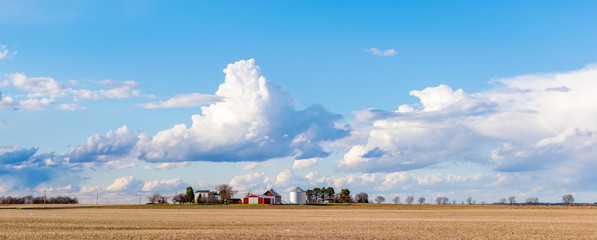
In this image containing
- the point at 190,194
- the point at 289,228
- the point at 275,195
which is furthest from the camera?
the point at 190,194

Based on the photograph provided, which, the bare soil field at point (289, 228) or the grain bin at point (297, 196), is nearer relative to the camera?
the bare soil field at point (289, 228)

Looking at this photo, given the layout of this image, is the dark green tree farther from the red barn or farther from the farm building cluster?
the red barn

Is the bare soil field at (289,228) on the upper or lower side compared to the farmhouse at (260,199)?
upper

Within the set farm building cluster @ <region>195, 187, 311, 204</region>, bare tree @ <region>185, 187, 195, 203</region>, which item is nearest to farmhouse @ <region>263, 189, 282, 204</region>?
farm building cluster @ <region>195, 187, 311, 204</region>

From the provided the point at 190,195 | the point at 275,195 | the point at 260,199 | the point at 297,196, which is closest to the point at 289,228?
the point at 260,199

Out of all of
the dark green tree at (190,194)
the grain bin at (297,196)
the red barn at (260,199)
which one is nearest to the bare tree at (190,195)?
the dark green tree at (190,194)

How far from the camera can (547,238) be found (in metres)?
33.8

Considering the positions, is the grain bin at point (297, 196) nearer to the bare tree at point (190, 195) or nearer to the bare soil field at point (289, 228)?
the bare tree at point (190, 195)

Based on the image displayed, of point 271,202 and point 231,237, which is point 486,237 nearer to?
point 231,237

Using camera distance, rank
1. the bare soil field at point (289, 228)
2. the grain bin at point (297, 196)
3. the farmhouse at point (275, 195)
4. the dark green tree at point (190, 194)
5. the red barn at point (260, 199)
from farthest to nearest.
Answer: the dark green tree at point (190, 194), the farmhouse at point (275, 195), the grain bin at point (297, 196), the red barn at point (260, 199), the bare soil field at point (289, 228)

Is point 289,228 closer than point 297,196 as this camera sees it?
Yes

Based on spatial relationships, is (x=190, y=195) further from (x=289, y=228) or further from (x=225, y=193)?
(x=289, y=228)

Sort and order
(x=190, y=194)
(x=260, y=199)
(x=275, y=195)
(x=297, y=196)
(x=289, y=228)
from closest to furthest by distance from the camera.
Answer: (x=289, y=228) → (x=260, y=199) → (x=297, y=196) → (x=275, y=195) → (x=190, y=194)

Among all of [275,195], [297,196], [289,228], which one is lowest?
[297,196]
